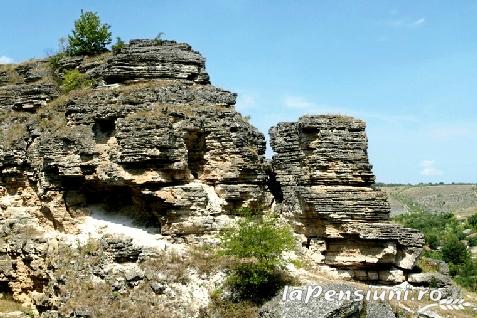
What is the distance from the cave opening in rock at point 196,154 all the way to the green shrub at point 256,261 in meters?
4.68

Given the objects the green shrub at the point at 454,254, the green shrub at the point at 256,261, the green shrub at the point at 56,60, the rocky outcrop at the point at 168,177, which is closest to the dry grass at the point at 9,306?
the rocky outcrop at the point at 168,177

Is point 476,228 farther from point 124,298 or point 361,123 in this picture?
point 124,298

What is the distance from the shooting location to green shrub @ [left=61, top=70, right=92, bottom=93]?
92.8 ft

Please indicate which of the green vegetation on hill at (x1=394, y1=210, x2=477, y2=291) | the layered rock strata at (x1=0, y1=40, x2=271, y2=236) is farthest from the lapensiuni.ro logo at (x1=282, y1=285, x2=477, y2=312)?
the green vegetation on hill at (x1=394, y1=210, x2=477, y2=291)

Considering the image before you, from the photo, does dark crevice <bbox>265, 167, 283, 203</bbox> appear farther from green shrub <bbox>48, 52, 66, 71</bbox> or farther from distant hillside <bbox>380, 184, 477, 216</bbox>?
distant hillside <bbox>380, 184, 477, 216</bbox>

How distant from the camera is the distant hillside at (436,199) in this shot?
153625 mm

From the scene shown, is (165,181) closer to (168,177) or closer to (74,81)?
(168,177)

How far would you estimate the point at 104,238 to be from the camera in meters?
22.7

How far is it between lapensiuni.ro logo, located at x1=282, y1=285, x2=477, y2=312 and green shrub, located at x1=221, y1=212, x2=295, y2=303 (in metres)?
0.91

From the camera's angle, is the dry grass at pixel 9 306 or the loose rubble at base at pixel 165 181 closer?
the loose rubble at base at pixel 165 181

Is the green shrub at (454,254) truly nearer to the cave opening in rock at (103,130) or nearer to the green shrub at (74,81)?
→ the green shrub at (74,81)

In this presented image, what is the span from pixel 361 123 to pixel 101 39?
15.7m

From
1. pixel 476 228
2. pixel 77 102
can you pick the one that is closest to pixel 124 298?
pixel 77 102

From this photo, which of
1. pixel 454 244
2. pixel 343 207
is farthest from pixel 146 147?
pixel 454 244
